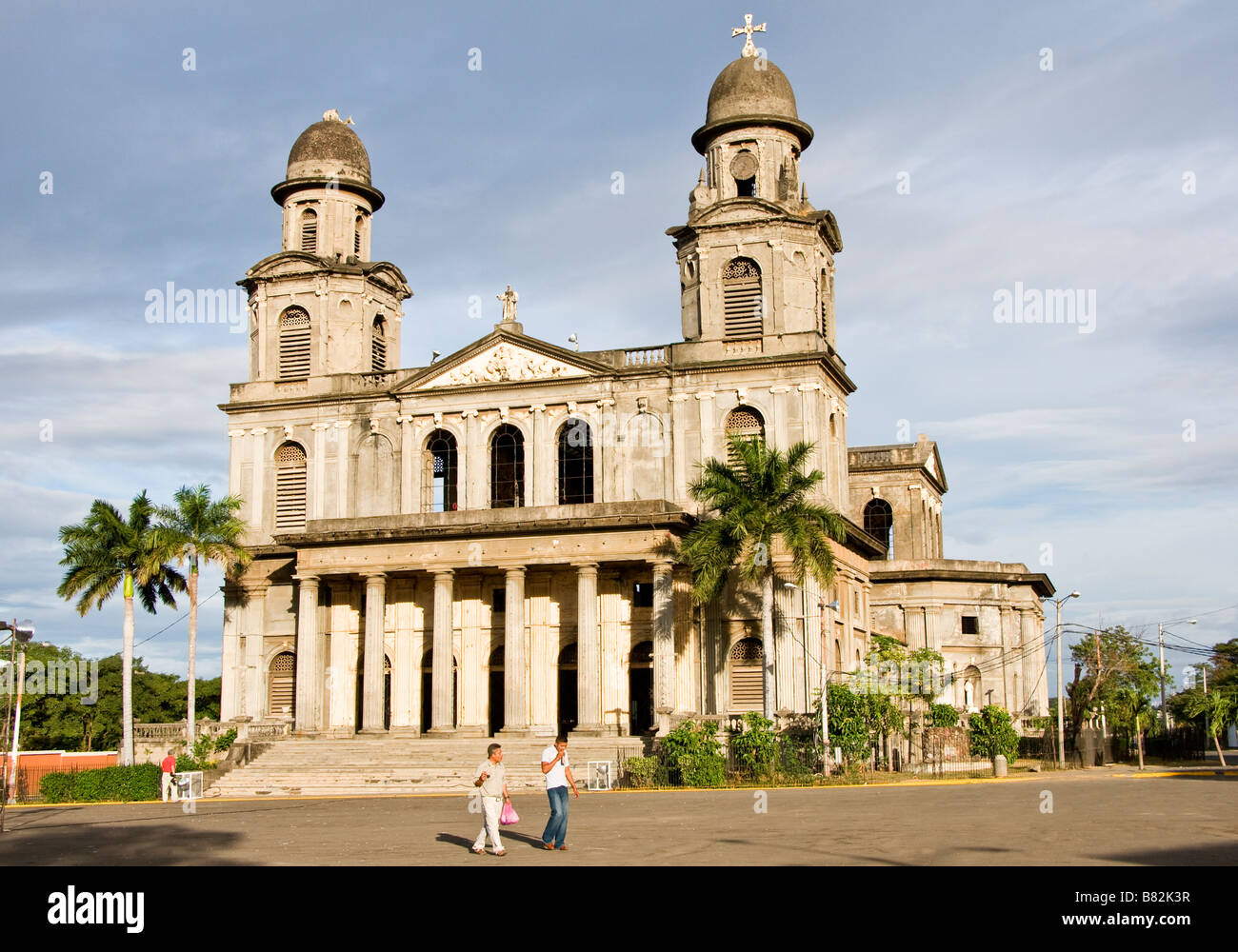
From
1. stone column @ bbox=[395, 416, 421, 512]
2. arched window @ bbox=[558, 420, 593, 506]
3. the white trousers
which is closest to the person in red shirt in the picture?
stone column @ bbox=[395, 416, 421, 512]

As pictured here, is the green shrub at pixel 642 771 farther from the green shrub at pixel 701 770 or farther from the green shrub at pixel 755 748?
the green shrub at pixel 755 748

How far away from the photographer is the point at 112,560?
1775 inches

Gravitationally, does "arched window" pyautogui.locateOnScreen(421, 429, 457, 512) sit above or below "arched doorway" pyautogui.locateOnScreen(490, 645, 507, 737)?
above

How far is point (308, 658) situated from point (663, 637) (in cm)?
1272

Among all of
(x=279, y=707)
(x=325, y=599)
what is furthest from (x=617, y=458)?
(x=279, y=707)

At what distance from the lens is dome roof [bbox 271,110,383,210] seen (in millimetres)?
52094

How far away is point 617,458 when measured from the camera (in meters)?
45.4

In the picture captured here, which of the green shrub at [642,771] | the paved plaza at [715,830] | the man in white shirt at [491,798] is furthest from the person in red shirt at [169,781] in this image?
the man in white shirt at [491,798]

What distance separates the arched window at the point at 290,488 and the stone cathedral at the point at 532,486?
0.09 meters

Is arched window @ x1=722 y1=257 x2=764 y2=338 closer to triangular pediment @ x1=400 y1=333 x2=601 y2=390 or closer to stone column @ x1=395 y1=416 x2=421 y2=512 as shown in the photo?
triangular pediment @ x1=400 y1=333 x2=601 y2=390

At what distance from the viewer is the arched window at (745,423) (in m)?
44.4

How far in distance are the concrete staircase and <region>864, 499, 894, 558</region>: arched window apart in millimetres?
23374
